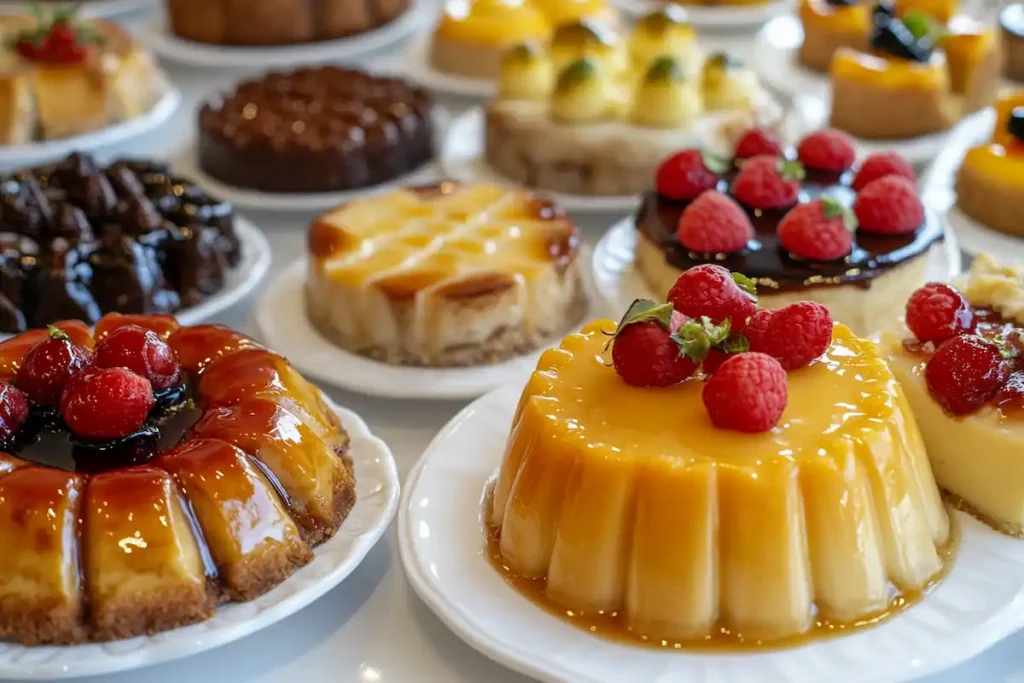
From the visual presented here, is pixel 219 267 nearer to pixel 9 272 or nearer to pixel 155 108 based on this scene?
pixel 9 272

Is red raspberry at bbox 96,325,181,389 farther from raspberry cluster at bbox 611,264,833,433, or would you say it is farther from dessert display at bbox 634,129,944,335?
dessert display at bbox 634,129,944,335

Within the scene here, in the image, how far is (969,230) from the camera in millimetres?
2723

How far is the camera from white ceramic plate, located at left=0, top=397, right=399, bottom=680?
58.4 inches

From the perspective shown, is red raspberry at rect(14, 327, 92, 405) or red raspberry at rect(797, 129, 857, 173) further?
red raspberry at rect(797, 129, 857, 173)

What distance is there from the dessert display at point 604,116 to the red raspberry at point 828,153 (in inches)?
14.8

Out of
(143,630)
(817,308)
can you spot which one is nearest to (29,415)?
(143,630)

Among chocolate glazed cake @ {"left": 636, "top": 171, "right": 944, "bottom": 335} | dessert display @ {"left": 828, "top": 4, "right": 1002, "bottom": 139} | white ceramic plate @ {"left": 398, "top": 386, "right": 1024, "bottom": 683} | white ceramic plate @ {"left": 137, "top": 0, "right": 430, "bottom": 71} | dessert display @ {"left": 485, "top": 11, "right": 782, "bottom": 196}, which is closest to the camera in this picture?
white ceramic plate @ {"left": 398, "top": 386, "right": 1024, "bottom": 683}

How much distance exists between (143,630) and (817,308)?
3.31ft

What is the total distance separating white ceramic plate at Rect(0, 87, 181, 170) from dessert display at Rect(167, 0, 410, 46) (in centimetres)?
61

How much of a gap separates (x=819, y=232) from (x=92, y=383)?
1299 millimetres

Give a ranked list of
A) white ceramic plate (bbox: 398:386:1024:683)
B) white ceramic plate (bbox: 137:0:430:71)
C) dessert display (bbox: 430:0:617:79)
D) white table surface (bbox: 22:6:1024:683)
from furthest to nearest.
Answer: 1. white ceramic plate (bbox: 137:0:430:71)
2. dessert display (bbox: 430:0:617:79)
3. white table surface (bbox: 22:6:1024:683)
4. white ceramic plate (bbox: 398:386:1024:683)

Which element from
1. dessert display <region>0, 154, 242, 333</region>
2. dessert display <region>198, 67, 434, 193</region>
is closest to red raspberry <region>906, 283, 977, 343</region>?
dessert display <region>0, 154, 242, 333</region>

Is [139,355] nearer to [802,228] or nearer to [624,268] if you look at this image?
[624,268]

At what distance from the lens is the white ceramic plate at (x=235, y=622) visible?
1484 millimetres
